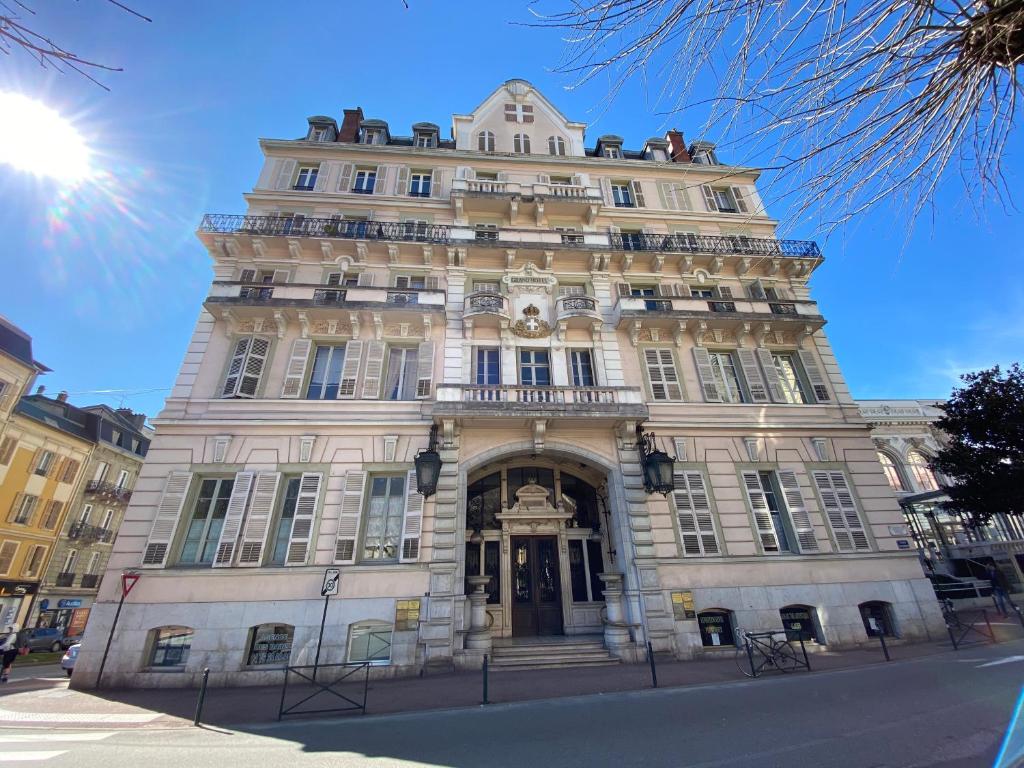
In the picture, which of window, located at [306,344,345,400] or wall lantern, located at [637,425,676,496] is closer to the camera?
wall lantern, located at [637,425,676,496]

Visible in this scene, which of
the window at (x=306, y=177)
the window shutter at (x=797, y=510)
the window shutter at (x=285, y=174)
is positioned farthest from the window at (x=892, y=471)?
the window shutter at (x=285, y=174)

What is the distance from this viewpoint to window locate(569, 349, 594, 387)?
604 inches

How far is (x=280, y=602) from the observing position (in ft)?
36.2

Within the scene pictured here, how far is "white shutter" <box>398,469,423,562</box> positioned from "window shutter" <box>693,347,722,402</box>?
34.4 ft

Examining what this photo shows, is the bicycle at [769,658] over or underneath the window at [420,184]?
underneath

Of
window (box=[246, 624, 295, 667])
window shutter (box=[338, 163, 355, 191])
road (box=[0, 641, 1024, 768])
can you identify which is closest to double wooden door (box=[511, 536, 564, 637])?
road (box=[0, 641, 1024, 768])

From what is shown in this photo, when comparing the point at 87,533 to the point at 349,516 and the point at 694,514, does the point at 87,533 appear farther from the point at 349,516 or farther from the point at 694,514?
the point at 694,514

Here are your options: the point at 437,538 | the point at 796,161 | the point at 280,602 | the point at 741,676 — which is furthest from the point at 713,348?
the point at 280,602

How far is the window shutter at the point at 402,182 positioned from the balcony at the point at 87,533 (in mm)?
33886

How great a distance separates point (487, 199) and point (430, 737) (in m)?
18.0

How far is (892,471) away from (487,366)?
30104mm

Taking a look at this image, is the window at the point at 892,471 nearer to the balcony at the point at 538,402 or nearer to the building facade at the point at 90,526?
the balcony at the point at 538,402

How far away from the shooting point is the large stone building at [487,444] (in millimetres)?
11234

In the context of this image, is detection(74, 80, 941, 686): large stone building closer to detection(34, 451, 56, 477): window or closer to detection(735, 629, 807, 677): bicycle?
detection(735, 629, 807, 677): bicycle
